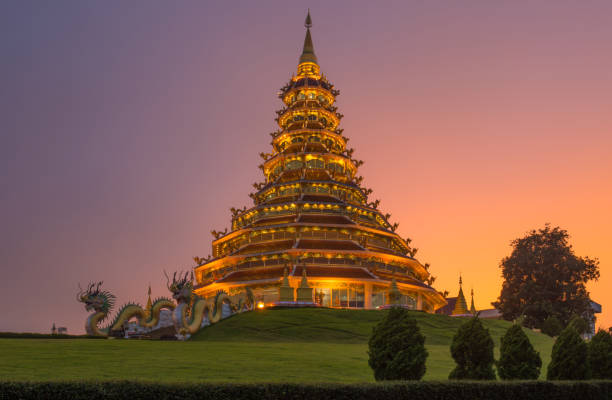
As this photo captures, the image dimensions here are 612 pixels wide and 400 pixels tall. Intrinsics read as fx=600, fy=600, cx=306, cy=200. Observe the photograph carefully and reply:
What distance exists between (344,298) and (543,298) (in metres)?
25.7

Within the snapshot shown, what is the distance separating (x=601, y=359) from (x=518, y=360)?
5066 mm

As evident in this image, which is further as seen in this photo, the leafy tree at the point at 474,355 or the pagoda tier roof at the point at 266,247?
the pagoda tier roof at the point at 266,247

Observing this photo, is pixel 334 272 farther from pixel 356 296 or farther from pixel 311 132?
pixel 311 132

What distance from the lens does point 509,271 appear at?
70438 mm

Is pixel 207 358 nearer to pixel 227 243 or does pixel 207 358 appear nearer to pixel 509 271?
pixel 227 243

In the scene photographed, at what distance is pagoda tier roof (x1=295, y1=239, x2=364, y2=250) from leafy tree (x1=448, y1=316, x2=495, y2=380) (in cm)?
3560

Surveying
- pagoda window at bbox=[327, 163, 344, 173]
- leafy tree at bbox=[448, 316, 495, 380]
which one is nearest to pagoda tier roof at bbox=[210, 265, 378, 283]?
pagoda window at bbox=[327, 163, 344, 173]

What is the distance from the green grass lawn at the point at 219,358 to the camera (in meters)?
20.9

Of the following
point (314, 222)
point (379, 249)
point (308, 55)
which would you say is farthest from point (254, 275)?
point (308, 55)

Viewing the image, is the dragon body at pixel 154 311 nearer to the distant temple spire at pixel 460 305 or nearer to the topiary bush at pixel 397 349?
the topiary bush at pixel 397 349

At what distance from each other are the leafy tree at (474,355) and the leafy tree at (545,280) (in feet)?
153

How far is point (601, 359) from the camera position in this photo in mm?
25688

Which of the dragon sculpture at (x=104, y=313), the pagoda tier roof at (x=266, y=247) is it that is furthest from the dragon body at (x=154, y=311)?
the pagoda tier roof at (x=266, y=247)

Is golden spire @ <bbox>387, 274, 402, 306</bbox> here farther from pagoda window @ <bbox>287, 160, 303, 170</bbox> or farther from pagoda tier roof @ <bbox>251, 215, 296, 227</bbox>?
pagoda window @ <bbox>287, 160, 303, 170</bbox>
